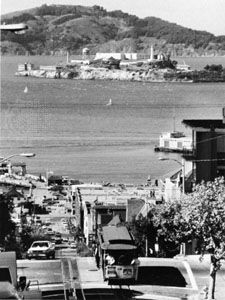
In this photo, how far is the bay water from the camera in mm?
58519

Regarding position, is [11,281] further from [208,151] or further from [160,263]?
[208,151]

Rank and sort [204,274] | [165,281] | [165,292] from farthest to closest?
[204,274]
[165,281]
[165,292]

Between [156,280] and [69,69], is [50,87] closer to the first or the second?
[69,69]

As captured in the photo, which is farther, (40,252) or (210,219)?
(40,252)

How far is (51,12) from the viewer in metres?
191

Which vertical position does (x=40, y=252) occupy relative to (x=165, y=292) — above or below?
below

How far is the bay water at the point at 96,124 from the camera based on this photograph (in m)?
58.5

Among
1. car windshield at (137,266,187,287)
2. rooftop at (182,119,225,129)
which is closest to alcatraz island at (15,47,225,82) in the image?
rooftop at (182,119,225,129)

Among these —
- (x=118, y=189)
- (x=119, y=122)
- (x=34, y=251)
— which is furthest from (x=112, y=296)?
(x=119, y=122)

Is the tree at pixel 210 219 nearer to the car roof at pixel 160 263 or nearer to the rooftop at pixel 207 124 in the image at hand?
the car roof at pixel 160 263

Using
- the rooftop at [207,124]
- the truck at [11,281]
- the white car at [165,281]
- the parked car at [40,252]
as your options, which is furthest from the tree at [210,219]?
the rooftop at [207,124]

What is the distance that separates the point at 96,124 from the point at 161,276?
240 ft

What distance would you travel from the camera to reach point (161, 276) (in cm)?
1160

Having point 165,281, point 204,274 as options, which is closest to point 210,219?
point 165,281
